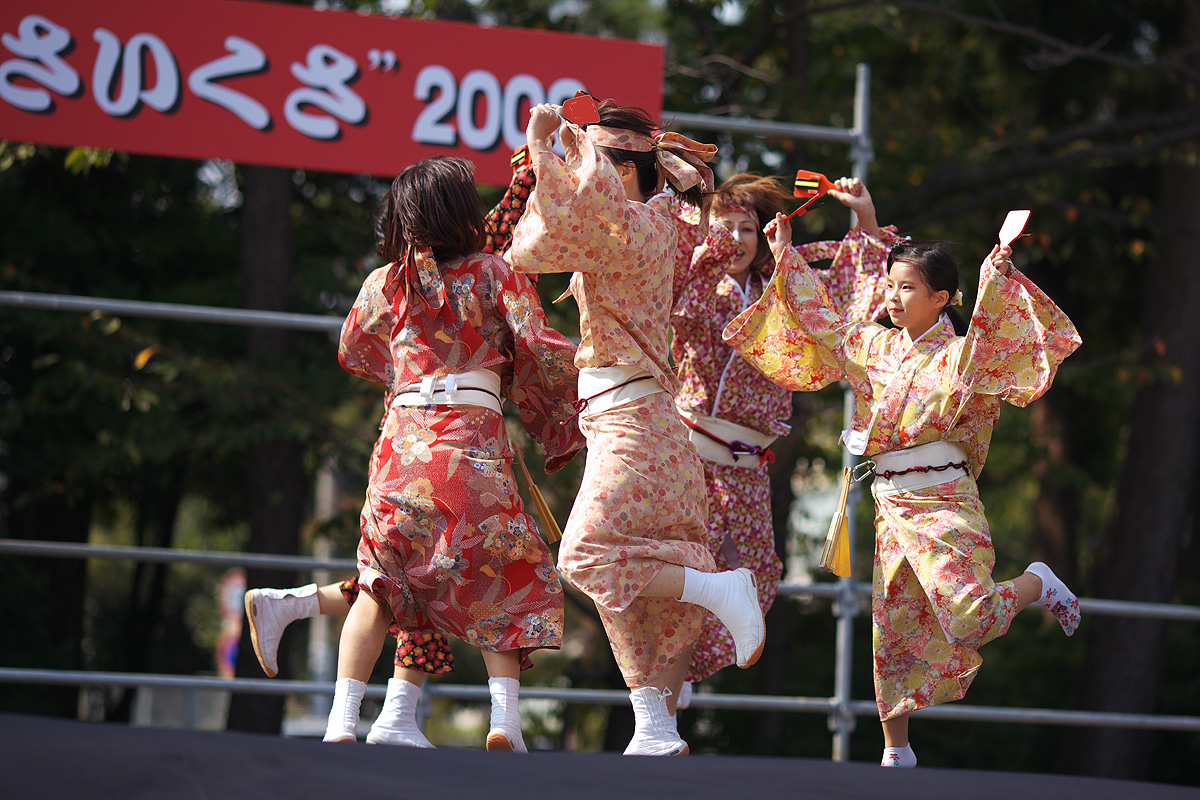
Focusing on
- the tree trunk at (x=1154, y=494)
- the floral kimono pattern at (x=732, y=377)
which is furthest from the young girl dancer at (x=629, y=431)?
the tree trunk at (x=1154, y=494)

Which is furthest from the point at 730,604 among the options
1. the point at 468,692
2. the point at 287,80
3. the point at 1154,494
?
the point at 1154,494

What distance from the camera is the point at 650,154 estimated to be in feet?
8.36

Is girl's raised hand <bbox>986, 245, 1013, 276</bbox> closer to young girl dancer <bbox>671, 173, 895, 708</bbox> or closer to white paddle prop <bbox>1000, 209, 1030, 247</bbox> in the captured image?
white paddle prop <bbox>1000, 209, 1030, 247</bbox>

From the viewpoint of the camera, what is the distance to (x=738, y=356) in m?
2.87

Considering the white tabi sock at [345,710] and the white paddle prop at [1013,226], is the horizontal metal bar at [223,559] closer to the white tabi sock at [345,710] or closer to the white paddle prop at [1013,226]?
the white tabi sock at [345,710]

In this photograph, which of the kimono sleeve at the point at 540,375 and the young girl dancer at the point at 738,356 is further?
the young girl dancer at the point at 738,356

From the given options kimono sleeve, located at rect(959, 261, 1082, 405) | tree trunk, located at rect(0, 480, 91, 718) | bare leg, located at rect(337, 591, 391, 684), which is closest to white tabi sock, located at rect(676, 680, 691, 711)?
bare leg, located at rect(337, 591, 391, 684)

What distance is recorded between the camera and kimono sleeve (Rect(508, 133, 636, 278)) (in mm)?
2264

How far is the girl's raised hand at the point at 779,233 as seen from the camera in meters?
2.69

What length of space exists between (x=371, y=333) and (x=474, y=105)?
1.51 metres

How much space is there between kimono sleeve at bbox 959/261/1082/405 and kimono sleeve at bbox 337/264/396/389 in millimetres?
1248

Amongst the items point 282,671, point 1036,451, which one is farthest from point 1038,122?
point 282,671

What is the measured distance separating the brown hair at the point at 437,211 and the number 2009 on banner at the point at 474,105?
4.39 ft

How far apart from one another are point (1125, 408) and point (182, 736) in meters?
8.57
